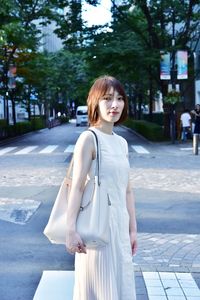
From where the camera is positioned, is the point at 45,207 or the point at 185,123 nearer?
the point at 45,207

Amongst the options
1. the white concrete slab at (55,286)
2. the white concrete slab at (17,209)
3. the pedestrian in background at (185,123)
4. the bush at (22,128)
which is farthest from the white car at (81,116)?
the white concrete slab at (55,286)

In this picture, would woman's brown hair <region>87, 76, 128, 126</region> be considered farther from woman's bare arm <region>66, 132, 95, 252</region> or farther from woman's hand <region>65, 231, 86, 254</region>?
woman's hand <region>65, 231, 86, 254</region>

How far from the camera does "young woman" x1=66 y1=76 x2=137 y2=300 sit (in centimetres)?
285

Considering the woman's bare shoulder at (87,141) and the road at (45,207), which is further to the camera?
the road at (45,207)

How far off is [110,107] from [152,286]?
101 inches

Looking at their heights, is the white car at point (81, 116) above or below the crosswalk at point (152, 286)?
above

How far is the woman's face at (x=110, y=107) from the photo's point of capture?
2963mm

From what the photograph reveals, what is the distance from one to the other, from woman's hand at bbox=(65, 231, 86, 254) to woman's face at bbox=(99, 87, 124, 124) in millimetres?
636

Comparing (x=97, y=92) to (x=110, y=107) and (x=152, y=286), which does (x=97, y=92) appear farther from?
(x=152, y=286)

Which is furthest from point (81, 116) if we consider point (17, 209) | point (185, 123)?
point (17, 209)

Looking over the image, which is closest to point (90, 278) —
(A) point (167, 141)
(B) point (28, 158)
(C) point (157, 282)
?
(C) point (157, 282)

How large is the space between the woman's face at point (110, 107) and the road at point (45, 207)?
2.41 meters

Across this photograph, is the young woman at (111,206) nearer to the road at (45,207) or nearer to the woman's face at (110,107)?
the woman's face at (110,107)

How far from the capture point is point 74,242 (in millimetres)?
2809
